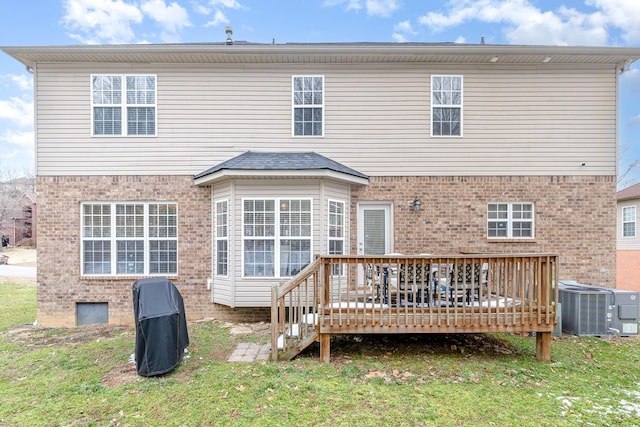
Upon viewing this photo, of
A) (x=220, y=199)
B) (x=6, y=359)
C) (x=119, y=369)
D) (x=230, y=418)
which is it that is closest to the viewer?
(x=230, y=418)

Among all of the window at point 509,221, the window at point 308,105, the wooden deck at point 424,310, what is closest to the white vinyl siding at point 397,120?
the window at point 308,105

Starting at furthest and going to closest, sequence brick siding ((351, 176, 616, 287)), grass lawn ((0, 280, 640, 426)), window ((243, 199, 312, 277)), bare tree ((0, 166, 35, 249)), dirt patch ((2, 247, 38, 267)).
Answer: bare tree ((0, 166, 35, 249)) < dirt patch ((2, 247, 38, 267)) < brick siding ((351, 176, 616, 287)) < window ((243, 199, 312, 277)) < grass lawn ((0, 280, 640, 426))

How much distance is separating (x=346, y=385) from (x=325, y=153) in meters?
4.99

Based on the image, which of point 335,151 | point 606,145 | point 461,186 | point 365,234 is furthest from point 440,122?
point 606,145

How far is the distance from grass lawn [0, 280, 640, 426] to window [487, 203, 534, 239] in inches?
96.0

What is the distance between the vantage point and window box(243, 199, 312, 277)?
691cm

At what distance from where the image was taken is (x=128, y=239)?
297 inches

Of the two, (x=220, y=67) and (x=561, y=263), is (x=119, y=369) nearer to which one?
(x=220, y=67)

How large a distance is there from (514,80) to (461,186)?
109 inches

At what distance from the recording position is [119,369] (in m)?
4.80

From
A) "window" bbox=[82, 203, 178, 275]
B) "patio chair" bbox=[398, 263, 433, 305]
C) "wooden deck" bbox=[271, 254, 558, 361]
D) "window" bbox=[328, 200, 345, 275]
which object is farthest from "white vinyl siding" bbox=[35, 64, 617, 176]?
"wooden deck" bbox=[271, 254, 558, 361]

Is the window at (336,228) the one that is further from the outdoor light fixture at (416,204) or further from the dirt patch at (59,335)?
the dirt patch at (59,335)

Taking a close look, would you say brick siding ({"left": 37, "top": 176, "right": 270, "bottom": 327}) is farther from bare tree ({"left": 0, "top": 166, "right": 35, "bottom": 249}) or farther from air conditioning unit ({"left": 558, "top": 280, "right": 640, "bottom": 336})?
bare tree ({"left": 0, "top": 166, "right": 35, "bottom": 249})

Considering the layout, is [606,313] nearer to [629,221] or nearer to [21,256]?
[629,221]
